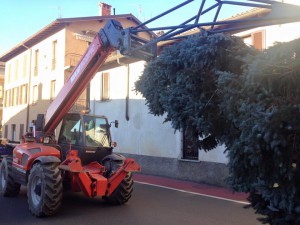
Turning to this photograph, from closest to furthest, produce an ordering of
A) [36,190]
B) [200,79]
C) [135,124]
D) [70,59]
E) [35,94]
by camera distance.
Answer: [200,79]
[36,190]
[135,124]
[70,59]
[35,94]

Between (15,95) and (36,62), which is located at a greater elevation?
(36,62)

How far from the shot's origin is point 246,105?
2803mm

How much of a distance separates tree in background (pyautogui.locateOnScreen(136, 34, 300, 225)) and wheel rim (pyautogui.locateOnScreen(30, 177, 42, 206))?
13.8 ft

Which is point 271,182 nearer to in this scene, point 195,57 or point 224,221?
point 195,57

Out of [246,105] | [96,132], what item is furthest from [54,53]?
[246,105]

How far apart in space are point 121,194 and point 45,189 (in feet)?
6.20

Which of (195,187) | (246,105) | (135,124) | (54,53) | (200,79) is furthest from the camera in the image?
(54,53)

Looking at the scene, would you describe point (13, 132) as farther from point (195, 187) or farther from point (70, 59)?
point (195, 187)

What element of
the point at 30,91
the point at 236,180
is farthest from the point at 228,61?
the point at 30,91

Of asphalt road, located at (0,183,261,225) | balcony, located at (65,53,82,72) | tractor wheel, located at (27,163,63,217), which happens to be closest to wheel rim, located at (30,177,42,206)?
tractor wheel, located at (27,163,63,217)

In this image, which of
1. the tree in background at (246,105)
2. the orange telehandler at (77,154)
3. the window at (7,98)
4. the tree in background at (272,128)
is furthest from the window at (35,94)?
the tree in background at (272,128)

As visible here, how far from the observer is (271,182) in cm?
283

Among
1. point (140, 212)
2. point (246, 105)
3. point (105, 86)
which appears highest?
point (105, 86)

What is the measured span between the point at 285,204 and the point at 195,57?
1.63m
